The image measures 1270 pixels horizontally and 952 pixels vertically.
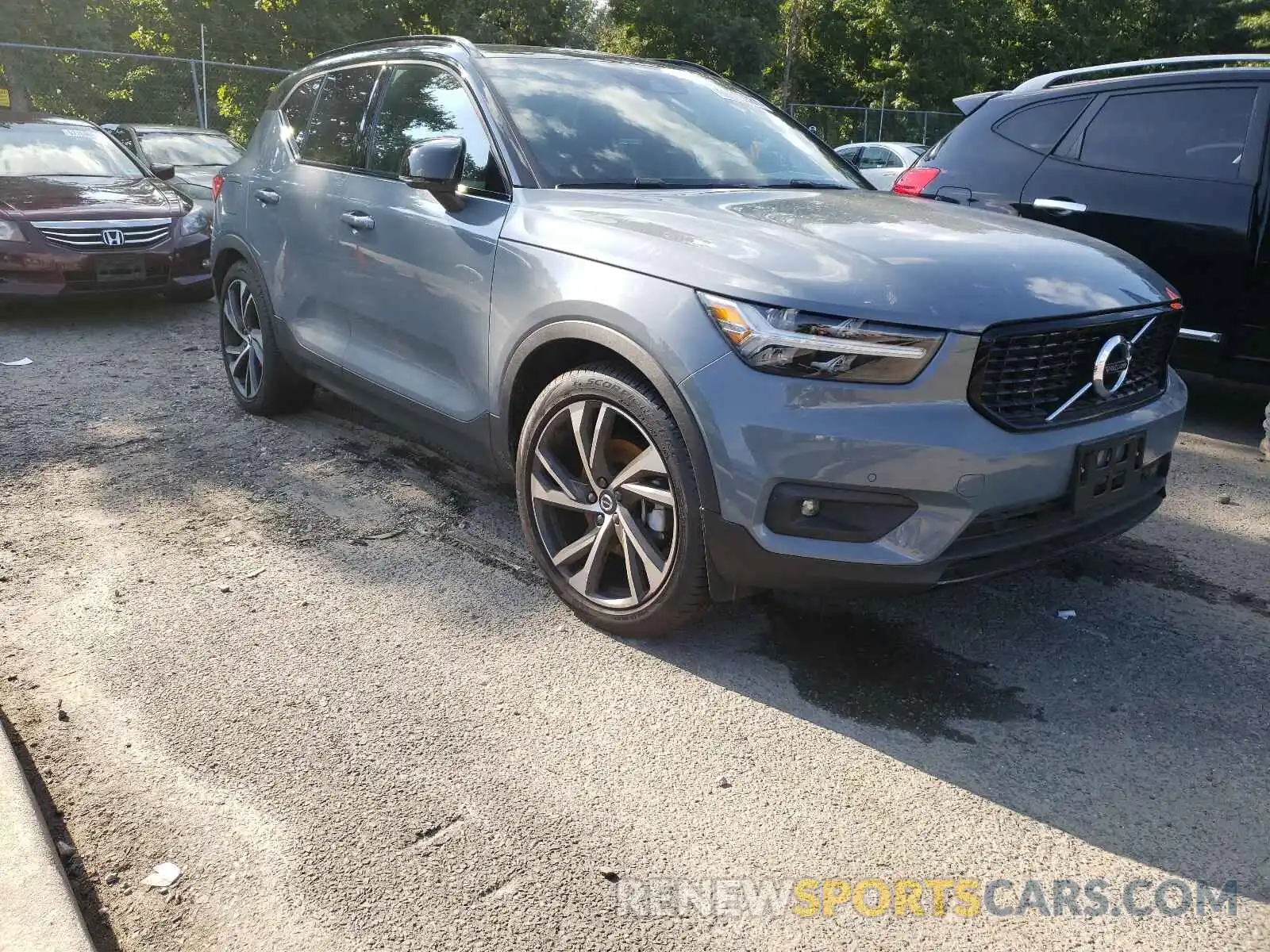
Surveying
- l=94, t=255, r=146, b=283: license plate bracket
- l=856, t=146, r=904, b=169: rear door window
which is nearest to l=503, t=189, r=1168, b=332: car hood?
l=94, t=255, r=146, b=283: license plate bracket

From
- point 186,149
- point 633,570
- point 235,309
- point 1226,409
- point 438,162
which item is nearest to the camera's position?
point 633,570

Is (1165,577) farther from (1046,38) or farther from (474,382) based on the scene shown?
(1046,38)

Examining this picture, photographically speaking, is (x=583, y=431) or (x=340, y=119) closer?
(x=583, y=431)

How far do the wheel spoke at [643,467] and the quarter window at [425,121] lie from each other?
1.14m

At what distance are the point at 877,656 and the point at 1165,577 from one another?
130 cm

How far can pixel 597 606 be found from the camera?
3.24 meters

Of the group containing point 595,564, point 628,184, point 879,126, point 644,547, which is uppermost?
point 879,126

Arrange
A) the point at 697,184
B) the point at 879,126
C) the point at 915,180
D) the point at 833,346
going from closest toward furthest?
the point at 833,346, the point at 697,184, the point at 915,180, the point at 879,126

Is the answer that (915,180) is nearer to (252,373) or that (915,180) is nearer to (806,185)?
(806,185)

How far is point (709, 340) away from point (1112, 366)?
3.81ft

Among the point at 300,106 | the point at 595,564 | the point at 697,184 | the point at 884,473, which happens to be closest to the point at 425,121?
the point at 697,184

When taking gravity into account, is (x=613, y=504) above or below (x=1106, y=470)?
below

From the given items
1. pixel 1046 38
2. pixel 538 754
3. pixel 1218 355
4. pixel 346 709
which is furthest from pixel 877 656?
pixel 1046 38

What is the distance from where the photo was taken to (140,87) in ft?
73.9
